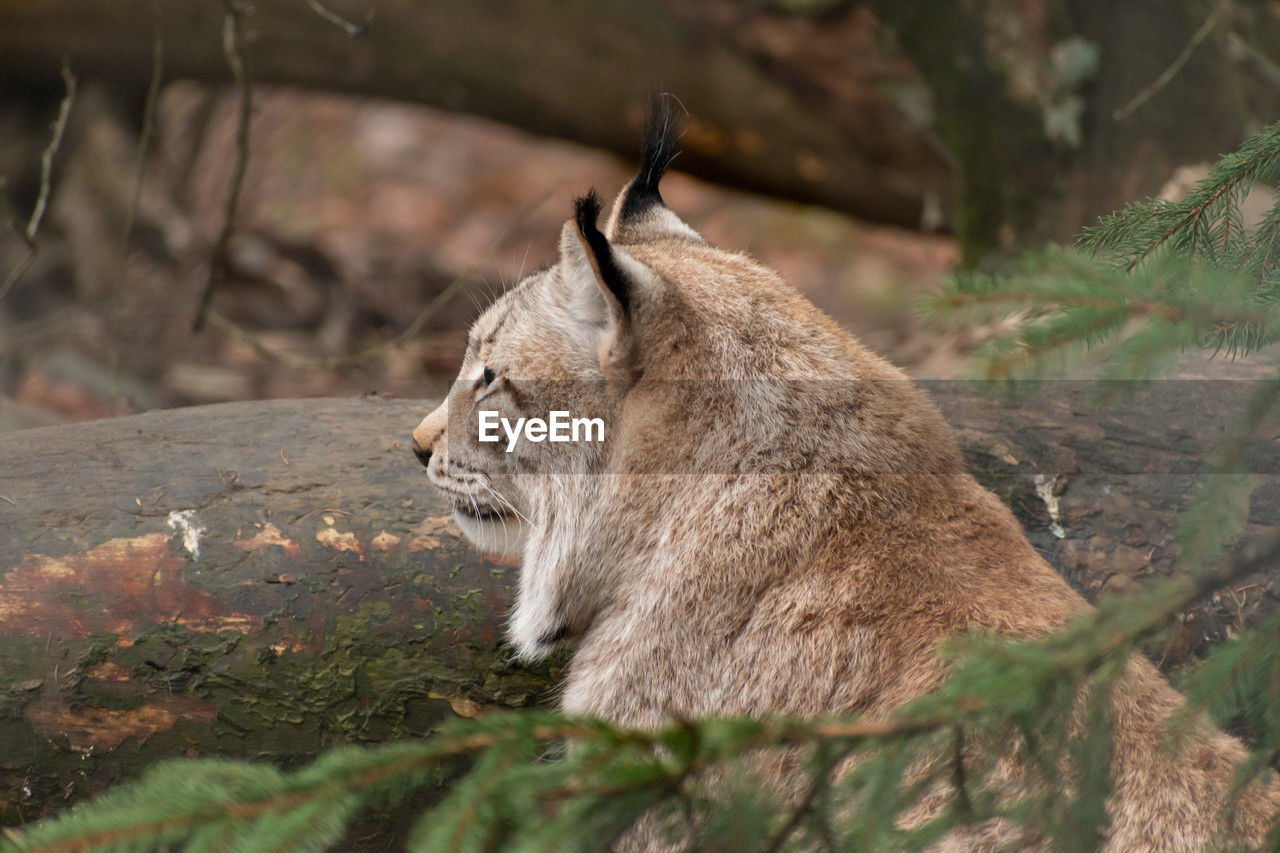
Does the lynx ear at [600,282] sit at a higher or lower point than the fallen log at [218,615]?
higher

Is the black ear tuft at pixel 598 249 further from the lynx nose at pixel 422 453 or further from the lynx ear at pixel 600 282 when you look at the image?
the lynx nose at pixel 422 453

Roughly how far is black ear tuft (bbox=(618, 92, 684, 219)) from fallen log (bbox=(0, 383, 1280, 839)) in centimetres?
104

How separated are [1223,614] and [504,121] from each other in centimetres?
520

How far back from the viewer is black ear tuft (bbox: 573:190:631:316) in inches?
88.1

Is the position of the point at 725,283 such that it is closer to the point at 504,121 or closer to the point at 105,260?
the point at 504,121

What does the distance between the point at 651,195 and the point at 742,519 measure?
1.19 m

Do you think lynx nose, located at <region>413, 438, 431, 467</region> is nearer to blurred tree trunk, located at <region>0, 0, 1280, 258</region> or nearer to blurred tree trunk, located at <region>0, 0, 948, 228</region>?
blurred tree trunk, located at <region>0, 0, 948, 228</region>

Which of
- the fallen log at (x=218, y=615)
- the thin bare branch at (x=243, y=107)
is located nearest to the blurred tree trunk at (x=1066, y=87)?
the thin bare branch at (x=243, y=107)

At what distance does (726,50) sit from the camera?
652 cm

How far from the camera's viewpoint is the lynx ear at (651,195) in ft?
10.1

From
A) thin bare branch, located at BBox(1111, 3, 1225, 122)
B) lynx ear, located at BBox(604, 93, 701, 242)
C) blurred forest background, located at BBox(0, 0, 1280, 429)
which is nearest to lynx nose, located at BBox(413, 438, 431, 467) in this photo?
lynx ear, located at BBox(604, 93, 701, 242)

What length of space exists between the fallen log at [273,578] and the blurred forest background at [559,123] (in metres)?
1.91

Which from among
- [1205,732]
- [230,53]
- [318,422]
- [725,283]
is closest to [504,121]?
[230,53]

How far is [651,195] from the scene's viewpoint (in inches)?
126
